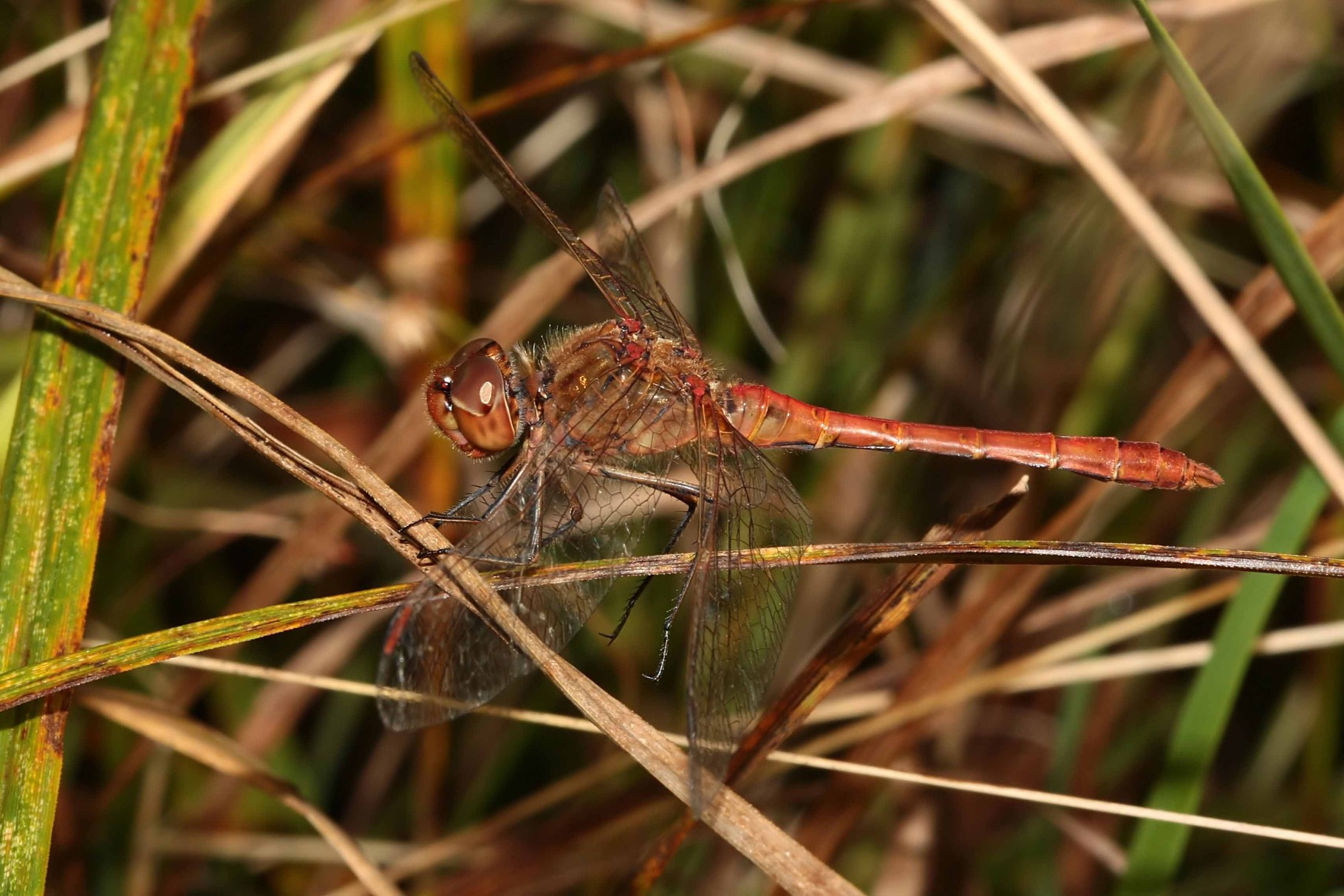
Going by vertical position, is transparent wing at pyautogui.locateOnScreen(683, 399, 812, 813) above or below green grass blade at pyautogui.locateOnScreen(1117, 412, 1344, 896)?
above

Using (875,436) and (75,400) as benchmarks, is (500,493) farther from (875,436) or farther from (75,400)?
(875,436)

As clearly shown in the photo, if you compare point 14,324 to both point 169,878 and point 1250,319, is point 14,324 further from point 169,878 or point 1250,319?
point 1250,319

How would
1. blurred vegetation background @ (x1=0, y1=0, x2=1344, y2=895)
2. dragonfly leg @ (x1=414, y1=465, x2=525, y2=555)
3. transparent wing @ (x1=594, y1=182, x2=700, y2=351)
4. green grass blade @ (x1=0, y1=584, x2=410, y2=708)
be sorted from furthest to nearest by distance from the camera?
transparent wing @ (x1=594, y1=182, x2=700, y2=351) → blurred vegetation background @ (x1=0, y1=0, x2=1344, y2=895) → dragonfly leg @ (x1=414, y1=465, x2=525, y2=555) → green grass blade @ (x1=0, y1=584, x2=410, y2=708)

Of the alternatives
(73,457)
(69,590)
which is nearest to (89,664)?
(69,590)

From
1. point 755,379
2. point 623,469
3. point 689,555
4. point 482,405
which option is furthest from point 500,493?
point 755,379

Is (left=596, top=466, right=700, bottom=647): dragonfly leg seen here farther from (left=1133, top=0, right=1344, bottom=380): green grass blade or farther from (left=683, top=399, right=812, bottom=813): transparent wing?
(left=1133, top=0, right=1344, bottom=380): green grass blade

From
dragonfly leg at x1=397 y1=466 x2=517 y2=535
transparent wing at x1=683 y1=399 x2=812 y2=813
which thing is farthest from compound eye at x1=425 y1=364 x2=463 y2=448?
transparent wing at x1=683 y1=399 x2=812 y2=813

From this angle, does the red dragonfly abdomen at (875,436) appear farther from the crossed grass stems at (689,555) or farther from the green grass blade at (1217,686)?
the crossed grass stems at (689,555)
